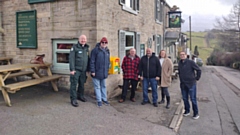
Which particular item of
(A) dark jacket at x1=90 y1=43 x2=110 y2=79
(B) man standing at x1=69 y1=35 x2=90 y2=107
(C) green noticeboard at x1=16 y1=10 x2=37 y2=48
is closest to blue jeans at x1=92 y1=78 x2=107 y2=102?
(A) dark jacket at x1=90 y1=43 x2=110 y2=79

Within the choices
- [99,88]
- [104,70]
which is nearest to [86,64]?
[104,70]

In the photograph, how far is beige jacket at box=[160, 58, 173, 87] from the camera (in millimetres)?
6691

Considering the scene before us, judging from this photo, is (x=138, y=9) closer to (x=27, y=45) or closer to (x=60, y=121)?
(x=27, y=45)

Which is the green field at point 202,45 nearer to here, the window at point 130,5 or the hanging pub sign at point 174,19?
the hanging pub sign at point 174,19

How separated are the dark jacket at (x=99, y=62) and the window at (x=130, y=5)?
3158 millimetres

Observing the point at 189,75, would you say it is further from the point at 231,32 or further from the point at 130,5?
the point at 231,32

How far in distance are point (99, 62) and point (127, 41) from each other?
3.80 metres

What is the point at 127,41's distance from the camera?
9.59 metres

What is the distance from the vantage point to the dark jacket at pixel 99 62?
19.7 feet

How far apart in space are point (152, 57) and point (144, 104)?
1486 millimetres

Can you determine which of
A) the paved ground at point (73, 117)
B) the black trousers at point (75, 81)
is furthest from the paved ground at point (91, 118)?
the black trousers at point (75, 81)

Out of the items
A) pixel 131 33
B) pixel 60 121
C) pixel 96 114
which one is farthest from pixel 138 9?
pixel 60 121

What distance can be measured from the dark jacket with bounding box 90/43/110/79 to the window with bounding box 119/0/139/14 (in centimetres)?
316

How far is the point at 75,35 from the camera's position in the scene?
7.03 meters
